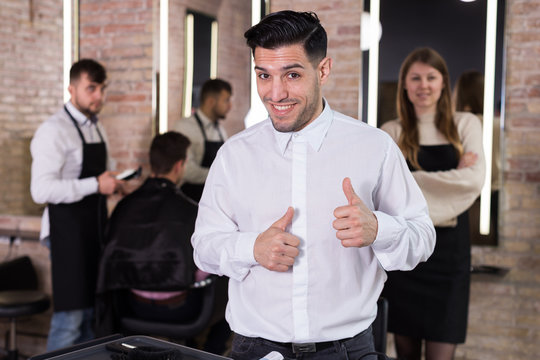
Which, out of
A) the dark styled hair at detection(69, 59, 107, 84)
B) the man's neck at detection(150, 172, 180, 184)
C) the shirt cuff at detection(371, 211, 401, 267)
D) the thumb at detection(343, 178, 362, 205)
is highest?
the dark styled hair at detection(69, 59, 107, 84)

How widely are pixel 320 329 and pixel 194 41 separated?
312 centimetres

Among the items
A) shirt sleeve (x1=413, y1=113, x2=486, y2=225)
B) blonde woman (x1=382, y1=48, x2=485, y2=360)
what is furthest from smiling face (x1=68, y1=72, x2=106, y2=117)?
shirt sleeve (x1=413, y1=113, x2=486, y2=225)

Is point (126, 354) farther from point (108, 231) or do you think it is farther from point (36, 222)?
point (36, 222)

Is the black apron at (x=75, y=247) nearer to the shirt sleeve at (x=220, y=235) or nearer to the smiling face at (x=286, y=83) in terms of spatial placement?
the shirt sleeve at (x=220, y=235)

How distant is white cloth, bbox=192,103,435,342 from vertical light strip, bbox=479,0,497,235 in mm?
1844

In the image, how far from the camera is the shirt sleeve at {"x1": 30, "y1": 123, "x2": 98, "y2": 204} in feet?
8.89

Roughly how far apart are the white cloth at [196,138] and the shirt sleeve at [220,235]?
2.12 meters

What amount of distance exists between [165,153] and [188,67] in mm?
1434

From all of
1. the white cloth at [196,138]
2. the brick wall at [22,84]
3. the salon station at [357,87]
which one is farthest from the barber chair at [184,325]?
the brick wall at [22,84]

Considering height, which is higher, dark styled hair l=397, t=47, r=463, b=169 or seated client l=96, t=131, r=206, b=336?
dark styled hair l=397, t=47, r=463, b=169

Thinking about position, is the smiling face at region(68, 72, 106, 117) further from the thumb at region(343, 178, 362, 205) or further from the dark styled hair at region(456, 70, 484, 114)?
the thumb at region(343, 178, 362, 205)

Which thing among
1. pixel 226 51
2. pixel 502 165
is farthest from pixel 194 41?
pixel 502 165

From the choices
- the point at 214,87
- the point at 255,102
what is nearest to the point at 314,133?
the point at 255,102

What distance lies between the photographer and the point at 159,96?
150 inches
